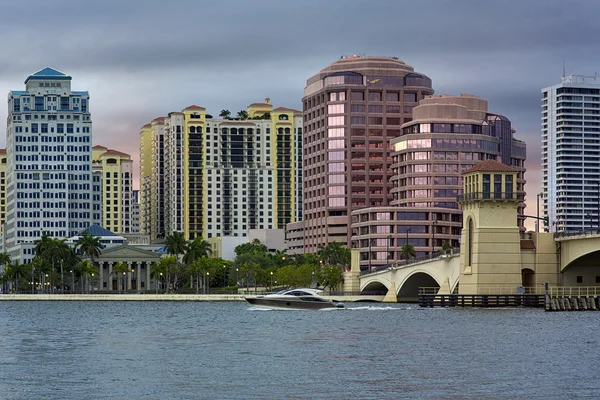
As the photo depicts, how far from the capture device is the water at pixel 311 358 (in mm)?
70812

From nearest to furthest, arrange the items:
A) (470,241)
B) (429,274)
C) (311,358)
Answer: (311,358)
(470,241)
(429,274)

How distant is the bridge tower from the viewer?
516 ft

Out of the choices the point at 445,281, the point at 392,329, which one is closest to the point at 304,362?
the point at 392,329

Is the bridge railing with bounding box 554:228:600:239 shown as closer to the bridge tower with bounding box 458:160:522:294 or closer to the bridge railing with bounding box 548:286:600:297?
the bridge tower with bounding box 458:160:522:294

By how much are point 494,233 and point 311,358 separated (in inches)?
2836

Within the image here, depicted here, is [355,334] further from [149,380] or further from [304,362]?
[149,380]

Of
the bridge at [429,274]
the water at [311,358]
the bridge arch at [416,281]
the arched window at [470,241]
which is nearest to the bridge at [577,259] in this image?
the arched window at [470,241]

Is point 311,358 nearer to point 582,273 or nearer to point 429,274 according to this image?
point 582,273

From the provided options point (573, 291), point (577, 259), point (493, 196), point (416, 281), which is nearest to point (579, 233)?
point (577, 259)

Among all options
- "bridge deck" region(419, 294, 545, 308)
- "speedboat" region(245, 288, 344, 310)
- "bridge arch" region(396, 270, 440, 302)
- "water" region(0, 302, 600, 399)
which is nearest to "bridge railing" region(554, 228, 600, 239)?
"bridge deck" region(419, 294, 545, 308)

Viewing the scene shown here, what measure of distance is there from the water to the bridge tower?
12.0 metres

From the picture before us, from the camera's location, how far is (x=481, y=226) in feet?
516

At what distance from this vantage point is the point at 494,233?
157375mm

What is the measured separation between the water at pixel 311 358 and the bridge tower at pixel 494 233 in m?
12.0
